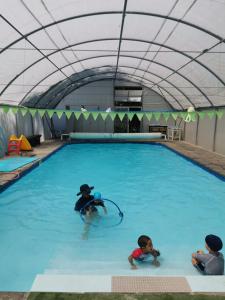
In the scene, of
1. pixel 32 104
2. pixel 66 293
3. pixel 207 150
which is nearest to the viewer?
pixel 66 293

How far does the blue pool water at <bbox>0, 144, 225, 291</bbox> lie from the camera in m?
5.45

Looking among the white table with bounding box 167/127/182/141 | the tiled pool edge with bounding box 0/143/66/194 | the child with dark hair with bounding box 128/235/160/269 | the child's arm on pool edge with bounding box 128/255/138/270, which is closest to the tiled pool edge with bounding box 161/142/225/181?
the white table with bounding box 167/127/182/141

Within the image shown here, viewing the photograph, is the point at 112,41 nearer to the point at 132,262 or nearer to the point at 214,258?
the point at 132,262

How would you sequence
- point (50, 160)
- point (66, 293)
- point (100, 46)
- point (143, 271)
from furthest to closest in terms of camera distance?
point (50, 160) < point (100, 46) < point (143, 271) < point (66, 293)

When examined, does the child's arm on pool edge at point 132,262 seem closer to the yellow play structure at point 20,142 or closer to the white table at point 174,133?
the yellow play structure at point 20,142

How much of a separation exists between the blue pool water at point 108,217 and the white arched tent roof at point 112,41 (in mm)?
4866

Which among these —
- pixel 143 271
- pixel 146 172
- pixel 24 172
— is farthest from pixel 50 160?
pixel 143 271

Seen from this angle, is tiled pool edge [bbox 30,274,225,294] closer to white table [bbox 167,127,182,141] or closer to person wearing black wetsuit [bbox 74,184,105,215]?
person wearing black wetsuit [bbox 74,184,105,215]

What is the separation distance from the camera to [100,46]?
14.4 meters

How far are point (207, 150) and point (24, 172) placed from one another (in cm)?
1235

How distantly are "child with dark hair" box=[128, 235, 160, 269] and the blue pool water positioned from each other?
166 millimetres

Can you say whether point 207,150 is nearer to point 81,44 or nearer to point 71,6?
point 81,44

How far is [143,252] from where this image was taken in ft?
16.9

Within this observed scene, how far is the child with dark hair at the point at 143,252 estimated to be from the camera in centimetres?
495
